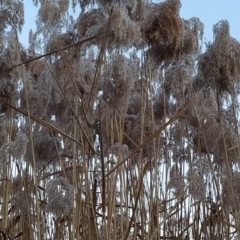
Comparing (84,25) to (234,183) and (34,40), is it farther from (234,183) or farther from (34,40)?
(234,183)

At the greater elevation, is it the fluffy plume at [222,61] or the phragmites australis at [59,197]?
the fluffy plume at [222,61]

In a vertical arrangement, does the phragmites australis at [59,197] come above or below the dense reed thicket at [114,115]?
below

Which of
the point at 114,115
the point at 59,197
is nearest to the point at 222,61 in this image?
the point at 114,115

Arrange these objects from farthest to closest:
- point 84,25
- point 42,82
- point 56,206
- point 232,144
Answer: point 232,144 < point 42,82 < point 84,25 < point 56,206

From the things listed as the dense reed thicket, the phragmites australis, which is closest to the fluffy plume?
the dense reed thicket

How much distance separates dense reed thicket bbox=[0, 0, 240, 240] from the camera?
6.47ft

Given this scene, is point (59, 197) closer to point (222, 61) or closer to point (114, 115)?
point (114, 115)

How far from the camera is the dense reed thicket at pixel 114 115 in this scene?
197 cm

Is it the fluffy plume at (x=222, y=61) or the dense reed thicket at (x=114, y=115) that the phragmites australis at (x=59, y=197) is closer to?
the dense reed thicket at (x=114, y=115)

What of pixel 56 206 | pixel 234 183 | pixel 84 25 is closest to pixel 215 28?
pixel 84 25

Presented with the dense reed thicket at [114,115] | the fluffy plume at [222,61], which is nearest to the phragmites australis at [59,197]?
the dense reed thicket at [114,115]

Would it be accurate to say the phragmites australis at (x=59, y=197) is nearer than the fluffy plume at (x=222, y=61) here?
Yes

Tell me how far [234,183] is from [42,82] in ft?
4.03

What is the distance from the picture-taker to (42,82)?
252cm
